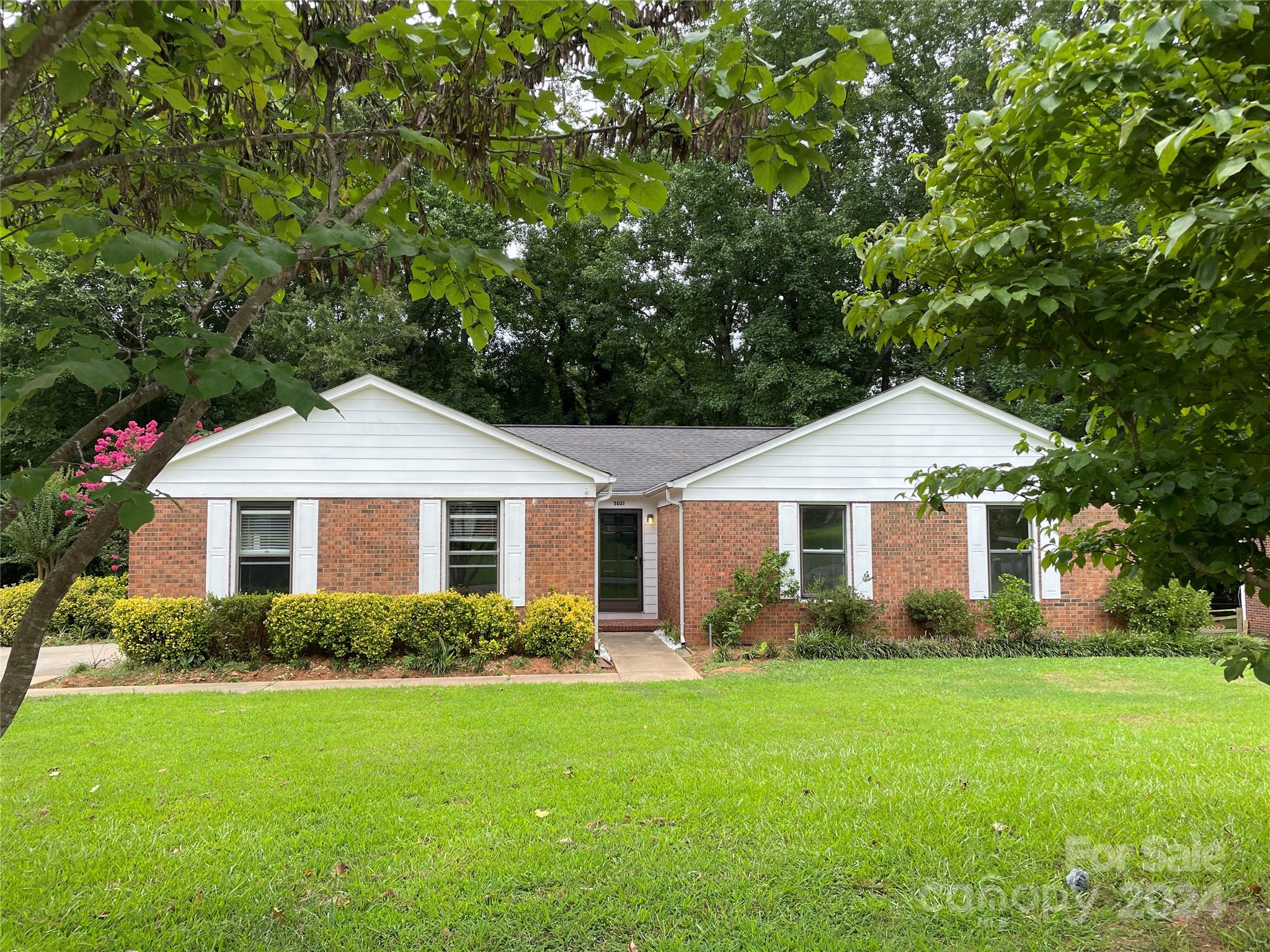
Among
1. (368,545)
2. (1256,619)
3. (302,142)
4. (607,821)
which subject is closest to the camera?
(302,142)

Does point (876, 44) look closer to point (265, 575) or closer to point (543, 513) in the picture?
point (543, 513)

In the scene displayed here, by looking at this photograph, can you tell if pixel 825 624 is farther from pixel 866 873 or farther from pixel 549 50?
pixel 549 50

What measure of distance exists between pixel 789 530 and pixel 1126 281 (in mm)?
9810

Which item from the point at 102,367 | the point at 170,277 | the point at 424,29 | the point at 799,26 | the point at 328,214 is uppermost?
the point at 799,26

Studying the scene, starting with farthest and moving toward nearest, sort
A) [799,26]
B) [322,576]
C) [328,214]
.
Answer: [799,26]
[322,576]
[328,214]

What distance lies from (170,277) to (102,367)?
49.3 inches

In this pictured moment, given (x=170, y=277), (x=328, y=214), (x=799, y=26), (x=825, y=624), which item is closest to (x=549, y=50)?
(x=328, y=214)

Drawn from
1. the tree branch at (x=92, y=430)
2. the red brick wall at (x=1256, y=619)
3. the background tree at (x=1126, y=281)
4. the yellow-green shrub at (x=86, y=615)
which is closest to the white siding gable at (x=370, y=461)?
the yellow-green shrub at (x=86, y=615)

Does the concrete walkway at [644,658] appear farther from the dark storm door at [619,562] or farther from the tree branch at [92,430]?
the tree branch at [92,430]

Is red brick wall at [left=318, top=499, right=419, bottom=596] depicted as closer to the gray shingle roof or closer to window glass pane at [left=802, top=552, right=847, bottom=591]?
the gray shingle roof

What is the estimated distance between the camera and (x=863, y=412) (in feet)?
41.4

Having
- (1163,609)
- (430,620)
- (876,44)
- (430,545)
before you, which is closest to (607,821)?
(876,44)

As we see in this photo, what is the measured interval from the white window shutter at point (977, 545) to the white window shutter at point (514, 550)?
7.26 m

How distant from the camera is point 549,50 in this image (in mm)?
2588
